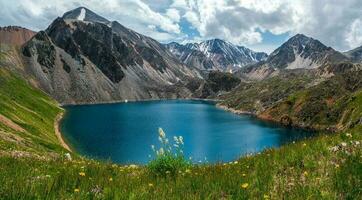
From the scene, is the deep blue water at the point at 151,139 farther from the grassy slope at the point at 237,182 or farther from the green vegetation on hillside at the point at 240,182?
the grassy slope at the point at 237,182

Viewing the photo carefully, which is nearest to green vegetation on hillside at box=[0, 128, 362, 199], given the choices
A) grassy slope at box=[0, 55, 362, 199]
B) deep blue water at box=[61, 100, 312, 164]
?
grassy slope at box=[0, 55, 362, 199]

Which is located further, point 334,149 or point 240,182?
point 334,149

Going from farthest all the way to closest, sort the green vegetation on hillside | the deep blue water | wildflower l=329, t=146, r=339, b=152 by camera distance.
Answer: the deep blue water
wildflower l=329, t=146, r=339, b=152
the green vegetation on hillside

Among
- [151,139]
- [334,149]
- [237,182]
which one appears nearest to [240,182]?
[237,182]

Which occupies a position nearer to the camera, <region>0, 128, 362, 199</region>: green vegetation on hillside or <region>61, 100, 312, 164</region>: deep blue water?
<region>0, 128, 362, 199</region>: green vegetation on hillside

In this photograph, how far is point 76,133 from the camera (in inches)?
5876

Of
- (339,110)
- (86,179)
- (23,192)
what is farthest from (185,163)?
(339,110)

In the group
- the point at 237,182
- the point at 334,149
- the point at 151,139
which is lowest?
the point at 151,139

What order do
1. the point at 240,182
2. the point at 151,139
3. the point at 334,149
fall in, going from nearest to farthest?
the point at 240,182
the point at 334,149
the point at 151,139

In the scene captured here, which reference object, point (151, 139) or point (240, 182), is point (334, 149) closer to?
point (240, 182)

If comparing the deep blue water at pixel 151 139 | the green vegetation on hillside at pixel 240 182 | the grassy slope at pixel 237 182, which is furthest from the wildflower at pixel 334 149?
the deep blue water at pixel 151 139

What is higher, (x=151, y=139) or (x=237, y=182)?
(x=237, y=182)

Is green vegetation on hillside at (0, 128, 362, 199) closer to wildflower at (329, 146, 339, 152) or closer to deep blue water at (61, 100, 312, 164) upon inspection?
wildflower at (329, 146, 339, 152)

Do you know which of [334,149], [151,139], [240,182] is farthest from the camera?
[151,139]
